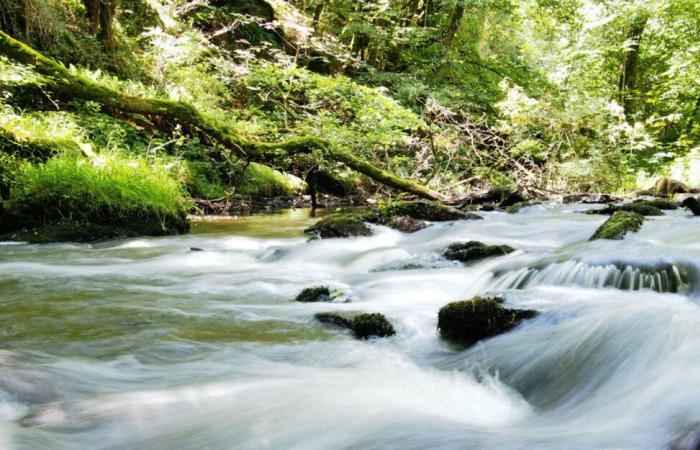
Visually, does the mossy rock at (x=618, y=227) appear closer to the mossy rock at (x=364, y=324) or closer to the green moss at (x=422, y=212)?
the green moss at (x=422, y=212)

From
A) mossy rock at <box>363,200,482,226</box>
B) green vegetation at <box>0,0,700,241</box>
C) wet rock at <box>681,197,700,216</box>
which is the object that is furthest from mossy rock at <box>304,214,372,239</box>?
wet rock at <box>681,197,700,216</box>

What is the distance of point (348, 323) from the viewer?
11.4ft

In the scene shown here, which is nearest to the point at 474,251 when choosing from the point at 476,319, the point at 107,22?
the point at 476,319

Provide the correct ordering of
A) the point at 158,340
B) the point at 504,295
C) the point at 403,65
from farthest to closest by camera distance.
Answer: the point at 403,65, the point at 504,295, the point at 158,340

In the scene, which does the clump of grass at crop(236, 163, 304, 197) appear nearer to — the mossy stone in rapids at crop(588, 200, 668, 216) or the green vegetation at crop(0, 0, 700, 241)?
the green vegetation at crop(0, 0, 700, 241)

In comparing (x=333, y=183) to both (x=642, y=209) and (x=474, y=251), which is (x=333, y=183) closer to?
(x=642, y=209)

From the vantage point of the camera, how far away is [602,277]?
13.1 feet

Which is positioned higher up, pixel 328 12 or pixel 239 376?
pixel 328 12

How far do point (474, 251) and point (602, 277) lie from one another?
1.53 metres

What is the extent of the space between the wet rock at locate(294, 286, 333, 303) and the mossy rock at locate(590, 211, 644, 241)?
2919 millimetres

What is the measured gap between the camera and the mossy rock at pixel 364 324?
11.0 feet

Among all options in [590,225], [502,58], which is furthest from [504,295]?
[502,58]

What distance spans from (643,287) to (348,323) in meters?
2.08

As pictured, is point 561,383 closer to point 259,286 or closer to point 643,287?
point 643,287
